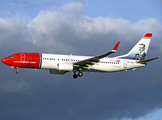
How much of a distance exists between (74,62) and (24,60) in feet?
34.6

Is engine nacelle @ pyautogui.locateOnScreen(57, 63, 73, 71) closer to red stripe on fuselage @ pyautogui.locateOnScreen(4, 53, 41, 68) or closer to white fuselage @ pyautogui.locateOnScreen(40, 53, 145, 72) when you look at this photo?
white fuselage @ pyautogui.locateOnScreen(40, 53, 145, 72)

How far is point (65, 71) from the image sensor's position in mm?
71250

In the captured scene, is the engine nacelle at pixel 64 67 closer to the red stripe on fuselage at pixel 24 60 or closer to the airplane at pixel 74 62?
the airplane at pixel 74 62

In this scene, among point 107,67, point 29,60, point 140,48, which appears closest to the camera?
point 29,60

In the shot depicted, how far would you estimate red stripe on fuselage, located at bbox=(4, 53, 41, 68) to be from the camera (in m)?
65.4

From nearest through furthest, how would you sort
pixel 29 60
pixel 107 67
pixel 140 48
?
pixel 29 60 → pixel 107 67 → pixel 140 48

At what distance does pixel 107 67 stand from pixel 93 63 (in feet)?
14.0

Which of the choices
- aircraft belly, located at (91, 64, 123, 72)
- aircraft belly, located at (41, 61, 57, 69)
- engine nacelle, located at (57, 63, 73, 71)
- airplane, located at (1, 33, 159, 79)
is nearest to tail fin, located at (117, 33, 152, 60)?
airplane, located at (1, 33, 159, 79)

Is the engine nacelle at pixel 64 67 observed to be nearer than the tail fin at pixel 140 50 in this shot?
Yes

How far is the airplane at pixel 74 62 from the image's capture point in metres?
65.6

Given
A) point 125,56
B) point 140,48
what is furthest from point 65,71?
point 140,48

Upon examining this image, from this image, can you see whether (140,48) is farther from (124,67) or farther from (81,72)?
(81,72)

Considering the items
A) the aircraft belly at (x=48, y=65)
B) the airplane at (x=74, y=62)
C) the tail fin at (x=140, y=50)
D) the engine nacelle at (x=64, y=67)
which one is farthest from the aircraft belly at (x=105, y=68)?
the aircraft belly at (x=48, y=65)

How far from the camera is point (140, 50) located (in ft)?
249
